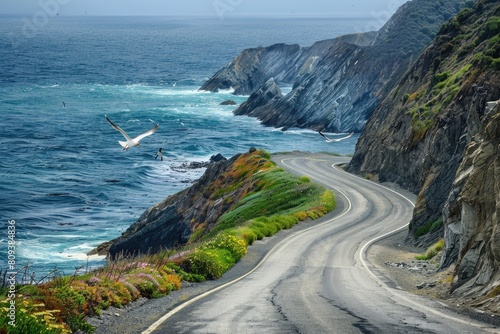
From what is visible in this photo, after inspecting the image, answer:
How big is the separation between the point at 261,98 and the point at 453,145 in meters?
91.4

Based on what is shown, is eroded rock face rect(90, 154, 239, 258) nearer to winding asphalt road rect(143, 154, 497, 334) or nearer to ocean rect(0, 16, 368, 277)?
ocean rect(0, 16, 368, 277)

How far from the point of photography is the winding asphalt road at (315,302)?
16.0 m

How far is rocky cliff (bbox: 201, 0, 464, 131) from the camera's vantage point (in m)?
126

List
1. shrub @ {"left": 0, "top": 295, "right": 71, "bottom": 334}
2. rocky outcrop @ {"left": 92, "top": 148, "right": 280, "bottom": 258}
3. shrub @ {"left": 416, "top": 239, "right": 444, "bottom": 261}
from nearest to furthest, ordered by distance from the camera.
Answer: shrub @ {"left": 0, "top": 295, "right": 71, "bottom": 334} < shrub @ {"left": 416, "top": 239, "right": 444, "bottom": 261} < rocky outcrop @ {"left": 92, "top": 148, "right": 280, "bottom": 258}

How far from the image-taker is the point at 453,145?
4688 cm

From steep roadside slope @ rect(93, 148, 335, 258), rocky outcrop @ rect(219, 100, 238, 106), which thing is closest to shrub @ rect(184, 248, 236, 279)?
steep roadside slope @ rect(93, 148, 335, 258)

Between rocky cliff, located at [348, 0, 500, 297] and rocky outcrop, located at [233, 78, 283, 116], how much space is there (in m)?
58.0

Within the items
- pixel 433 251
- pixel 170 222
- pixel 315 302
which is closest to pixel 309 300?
pixel 315 302

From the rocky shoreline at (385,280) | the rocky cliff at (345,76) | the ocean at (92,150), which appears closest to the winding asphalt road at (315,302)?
the rocky shoreline at (385,280)

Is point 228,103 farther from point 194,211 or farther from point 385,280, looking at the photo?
point 385,280

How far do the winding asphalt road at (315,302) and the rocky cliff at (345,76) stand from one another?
8428 cm

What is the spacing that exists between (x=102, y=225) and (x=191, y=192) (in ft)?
28.5

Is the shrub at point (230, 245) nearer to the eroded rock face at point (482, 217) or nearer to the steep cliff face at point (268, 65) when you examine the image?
the eroded rock face at point (482, 217)

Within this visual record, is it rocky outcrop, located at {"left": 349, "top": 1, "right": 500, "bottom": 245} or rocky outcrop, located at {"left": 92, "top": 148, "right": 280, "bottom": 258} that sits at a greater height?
rocky outcrop, located at {"left": 349, "top": 1, "right": 500, "bottom": 245}
